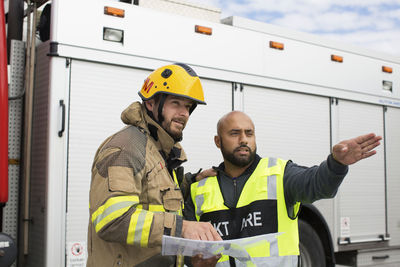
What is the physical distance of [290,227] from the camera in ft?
9.41

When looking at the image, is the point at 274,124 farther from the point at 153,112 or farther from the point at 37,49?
the point at 153,112

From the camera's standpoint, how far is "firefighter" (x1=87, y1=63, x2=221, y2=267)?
80.2 inches

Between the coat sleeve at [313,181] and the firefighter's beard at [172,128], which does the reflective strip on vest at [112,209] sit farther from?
the coat sleeve at [313,181]

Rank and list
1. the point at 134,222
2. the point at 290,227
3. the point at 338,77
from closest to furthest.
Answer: the point at 134,222 < the point at 290,227 < the point at 338,77

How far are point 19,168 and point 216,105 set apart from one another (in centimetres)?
184

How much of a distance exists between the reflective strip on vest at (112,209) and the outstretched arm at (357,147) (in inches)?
38.1

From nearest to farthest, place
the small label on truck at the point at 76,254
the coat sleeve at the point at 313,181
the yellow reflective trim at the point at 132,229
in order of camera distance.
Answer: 1. the yellow reflective trim at the point at 132,229
2. the coat sleeve at the point at 313,181
3. the small label on truck at the point at 76,254

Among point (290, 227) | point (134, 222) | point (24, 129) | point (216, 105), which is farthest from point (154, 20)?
point (134, 222)

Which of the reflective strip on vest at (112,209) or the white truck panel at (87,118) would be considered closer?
the reflective strip on vest at (112,209)

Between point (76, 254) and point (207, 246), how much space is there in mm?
2006

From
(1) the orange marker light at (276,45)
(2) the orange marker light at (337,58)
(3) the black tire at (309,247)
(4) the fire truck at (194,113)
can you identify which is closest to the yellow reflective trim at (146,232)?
(4) the fire truck at (194,113)

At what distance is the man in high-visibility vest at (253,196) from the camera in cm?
276

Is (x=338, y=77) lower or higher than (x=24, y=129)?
higher

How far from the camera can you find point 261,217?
281cm
